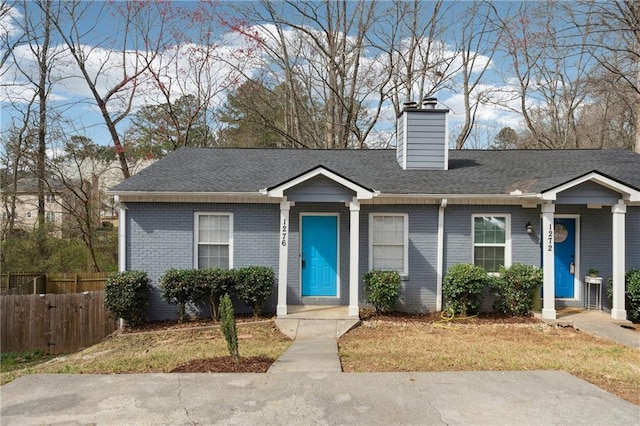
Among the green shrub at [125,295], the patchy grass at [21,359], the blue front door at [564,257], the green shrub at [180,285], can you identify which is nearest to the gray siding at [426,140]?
the blue front door at [564,257]

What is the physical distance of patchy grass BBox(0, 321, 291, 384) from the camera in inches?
252

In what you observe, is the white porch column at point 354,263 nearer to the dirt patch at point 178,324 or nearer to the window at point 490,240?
the dirt patch at point 178,324

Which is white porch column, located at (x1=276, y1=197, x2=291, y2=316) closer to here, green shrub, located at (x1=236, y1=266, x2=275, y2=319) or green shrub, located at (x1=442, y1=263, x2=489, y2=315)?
green shrub, located at (x1=236, y1=266, x2=275, y2=319)

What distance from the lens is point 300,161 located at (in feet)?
39.8

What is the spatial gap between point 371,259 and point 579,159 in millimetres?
6920

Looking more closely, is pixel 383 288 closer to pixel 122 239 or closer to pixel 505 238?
pixel 505 238

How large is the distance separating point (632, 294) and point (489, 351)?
4.78 m

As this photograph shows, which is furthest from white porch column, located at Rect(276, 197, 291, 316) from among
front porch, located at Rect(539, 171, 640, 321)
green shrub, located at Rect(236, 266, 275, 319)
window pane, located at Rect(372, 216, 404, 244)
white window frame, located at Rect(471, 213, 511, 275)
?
front porch, located at Rect(539, 171, 640, 321)

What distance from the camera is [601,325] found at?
8.71 m

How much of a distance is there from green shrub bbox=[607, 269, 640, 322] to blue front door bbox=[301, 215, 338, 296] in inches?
256

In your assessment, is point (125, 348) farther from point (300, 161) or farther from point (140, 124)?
point (140, 124)

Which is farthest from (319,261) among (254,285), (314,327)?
(314,327)

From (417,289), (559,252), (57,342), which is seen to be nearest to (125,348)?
(57,342)

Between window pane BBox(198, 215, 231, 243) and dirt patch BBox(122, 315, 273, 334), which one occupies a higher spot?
window pane BBox(198, 215, 231, 243)
